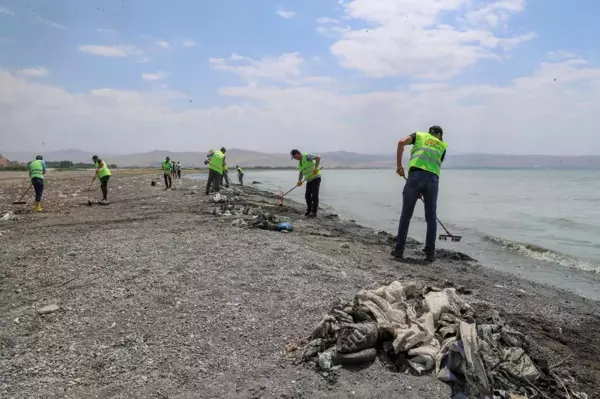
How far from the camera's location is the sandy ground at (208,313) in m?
3.10

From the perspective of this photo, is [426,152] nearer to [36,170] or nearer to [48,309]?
[48,309]

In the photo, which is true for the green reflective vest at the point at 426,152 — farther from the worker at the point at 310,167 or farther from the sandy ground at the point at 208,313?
the worker at the point at 310,167

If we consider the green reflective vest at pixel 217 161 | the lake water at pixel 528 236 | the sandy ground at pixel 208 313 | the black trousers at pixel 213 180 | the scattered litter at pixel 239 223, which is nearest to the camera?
the sandy ground at pixel 208 313

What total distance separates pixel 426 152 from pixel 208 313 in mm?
4359

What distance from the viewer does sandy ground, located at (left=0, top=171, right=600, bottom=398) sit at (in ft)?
10.2

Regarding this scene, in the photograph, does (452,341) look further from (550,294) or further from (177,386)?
(550,294)

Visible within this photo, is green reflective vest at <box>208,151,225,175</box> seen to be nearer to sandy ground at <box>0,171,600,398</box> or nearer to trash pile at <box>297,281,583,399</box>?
sandy ground at <box>0,171,600,398</box>

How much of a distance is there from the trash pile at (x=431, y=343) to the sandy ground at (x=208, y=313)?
139 mm

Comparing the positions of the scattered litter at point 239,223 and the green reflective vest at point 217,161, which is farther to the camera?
the green reflective vest at point 217,161

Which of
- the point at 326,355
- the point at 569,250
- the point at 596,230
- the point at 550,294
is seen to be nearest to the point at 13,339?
the point at 326,355

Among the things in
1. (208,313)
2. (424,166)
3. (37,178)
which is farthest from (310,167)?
(208,313)

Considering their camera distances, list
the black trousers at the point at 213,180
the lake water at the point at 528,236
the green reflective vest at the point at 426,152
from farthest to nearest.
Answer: the black trousers at the point at 213,180 → the lake water at the point at 528,236 → the green reflective vest at the point at 426,152

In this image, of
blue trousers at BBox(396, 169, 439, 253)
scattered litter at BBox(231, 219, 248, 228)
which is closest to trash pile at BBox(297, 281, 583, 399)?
blue trousers at BBox(396, 169, 439, 253)

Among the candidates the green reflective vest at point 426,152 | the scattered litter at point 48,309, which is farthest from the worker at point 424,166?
the scattered litter at point 48,309
